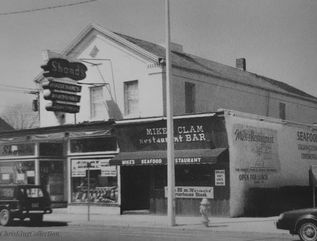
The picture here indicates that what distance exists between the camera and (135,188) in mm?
26375

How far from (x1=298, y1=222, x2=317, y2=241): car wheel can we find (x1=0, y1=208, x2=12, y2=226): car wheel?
12009 millimetres

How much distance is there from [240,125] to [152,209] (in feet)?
17.9

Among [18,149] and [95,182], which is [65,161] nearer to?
[18,149]

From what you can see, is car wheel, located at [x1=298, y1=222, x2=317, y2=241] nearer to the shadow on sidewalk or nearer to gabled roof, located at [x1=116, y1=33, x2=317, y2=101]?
the shadow on sidewalk

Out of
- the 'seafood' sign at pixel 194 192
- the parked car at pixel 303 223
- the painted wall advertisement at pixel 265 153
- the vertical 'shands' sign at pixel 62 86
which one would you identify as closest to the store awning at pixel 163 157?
the painted wall advertisement at pixel 265 153

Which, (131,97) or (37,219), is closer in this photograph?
(37,219)

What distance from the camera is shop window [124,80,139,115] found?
27239mm

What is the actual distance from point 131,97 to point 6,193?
327 inches

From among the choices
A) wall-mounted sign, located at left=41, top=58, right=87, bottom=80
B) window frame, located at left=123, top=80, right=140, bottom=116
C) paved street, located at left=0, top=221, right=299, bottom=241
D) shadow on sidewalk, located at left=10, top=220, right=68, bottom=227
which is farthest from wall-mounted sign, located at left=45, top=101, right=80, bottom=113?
paved street, located at left=0, top=221, right=299, bottom=241

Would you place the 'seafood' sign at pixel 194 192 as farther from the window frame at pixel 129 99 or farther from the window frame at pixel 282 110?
the window frame at pixel 282 110

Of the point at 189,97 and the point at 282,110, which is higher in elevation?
the point at 282,110

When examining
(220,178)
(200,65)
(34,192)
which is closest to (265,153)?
(220,178)

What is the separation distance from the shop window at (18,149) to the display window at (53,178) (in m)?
1.03

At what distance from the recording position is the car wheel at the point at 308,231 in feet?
46.0
